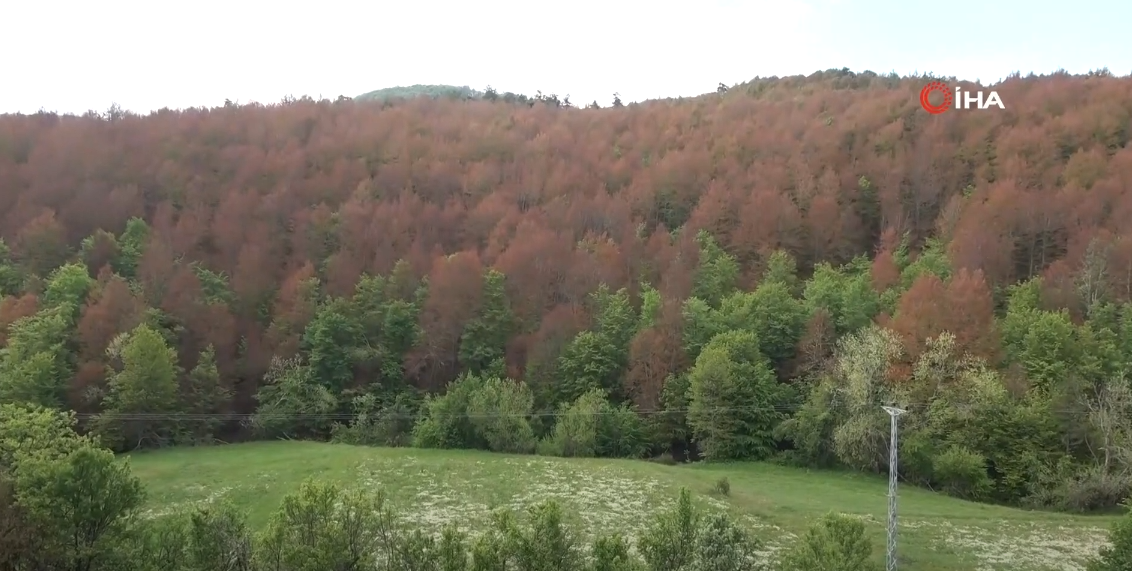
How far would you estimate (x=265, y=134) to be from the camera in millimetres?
139125

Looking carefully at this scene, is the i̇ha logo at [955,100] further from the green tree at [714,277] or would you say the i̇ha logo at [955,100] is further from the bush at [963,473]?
the bush at [963,473]

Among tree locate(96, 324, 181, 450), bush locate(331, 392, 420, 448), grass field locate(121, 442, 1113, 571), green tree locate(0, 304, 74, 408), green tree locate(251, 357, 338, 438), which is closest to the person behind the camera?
grass field locate(121, 442, 1113, 571)

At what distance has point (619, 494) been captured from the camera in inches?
1548

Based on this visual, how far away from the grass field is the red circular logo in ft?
298

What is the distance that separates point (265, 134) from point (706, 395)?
114426mm

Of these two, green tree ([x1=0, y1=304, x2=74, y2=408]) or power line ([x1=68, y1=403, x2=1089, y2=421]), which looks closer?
power line ([x1=68, y1=403, x2=1089, y2=421])

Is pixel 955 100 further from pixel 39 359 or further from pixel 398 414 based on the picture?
pixel 39 359

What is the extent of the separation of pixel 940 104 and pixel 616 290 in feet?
253

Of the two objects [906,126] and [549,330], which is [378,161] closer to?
[549,330]

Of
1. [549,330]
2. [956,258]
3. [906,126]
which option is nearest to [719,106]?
[906,126]

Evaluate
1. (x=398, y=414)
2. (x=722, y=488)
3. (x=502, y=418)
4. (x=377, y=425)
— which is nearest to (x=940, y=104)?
(x=502, y=418)

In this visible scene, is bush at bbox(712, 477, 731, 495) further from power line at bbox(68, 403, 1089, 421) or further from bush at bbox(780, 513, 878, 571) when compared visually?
bush at bbox(780, 513, 878, 571)

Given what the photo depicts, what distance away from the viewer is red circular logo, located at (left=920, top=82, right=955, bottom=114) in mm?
118700

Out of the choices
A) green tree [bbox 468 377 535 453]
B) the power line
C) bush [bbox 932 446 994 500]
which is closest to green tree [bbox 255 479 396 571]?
green tree [bbox 468 377 535 453]
